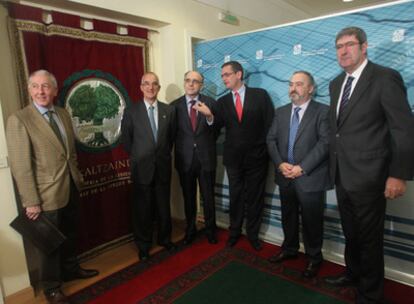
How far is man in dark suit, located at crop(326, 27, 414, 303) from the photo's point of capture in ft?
5.20

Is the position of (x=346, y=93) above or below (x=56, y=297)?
above

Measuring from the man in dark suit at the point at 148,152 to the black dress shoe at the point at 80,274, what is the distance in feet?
1.36

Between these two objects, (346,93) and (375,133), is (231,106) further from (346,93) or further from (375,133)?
(375,133)

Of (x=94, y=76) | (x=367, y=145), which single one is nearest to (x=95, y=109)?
(x=94, y=76)

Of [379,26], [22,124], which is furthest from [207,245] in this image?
[379,26]

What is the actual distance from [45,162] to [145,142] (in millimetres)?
774

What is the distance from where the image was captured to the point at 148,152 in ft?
8.02

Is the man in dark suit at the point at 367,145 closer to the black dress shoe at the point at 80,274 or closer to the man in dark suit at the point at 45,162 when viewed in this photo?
the man in dark suit at the point at 45,162

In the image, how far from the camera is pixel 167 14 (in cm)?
293

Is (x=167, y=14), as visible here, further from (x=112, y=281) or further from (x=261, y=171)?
(x=112, y=281)

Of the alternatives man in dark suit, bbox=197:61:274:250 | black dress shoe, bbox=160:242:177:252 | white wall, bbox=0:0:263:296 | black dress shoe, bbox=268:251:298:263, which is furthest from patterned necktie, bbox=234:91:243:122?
black dress shoe, bbox=160:242:177:252

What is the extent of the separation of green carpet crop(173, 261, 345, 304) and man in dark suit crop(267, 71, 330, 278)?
0.74 ft

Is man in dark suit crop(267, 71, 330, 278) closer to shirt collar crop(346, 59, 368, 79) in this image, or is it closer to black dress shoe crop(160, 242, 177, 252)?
shirt collar crop(346, 59, 368, 79)

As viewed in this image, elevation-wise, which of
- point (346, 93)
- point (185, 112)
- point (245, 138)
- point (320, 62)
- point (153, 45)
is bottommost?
point (245, 138)
